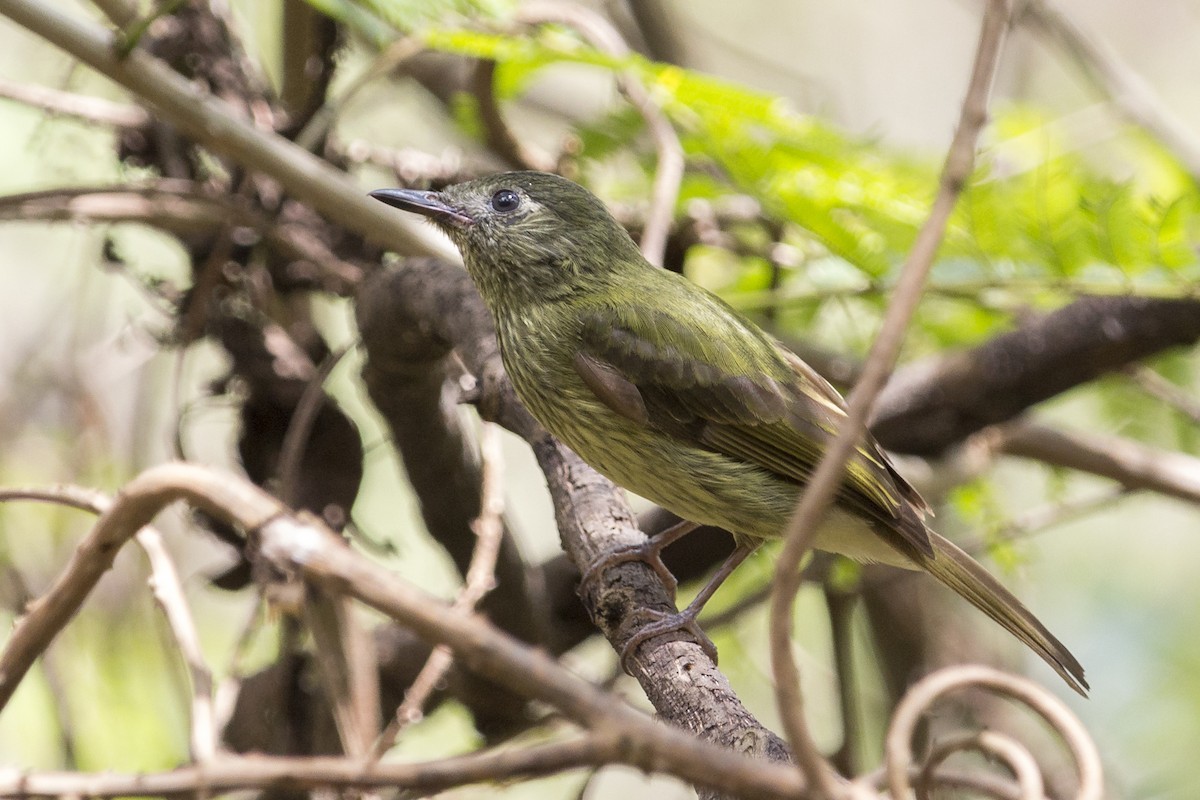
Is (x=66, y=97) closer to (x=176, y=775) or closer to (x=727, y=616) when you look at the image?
(x=727, y=616)

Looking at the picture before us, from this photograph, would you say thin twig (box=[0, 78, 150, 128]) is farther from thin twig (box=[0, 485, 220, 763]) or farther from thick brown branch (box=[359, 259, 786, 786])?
thin twig (box=[0, 485, 220, 763])

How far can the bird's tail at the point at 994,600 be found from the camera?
252 centimetres

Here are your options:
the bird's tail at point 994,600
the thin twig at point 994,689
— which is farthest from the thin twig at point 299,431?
Result: the thin twig at point 994,689

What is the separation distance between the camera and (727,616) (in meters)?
3.41

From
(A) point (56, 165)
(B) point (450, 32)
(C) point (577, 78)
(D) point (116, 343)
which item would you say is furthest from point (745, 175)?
(C) point (577, 78)

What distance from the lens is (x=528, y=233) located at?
3096 mm

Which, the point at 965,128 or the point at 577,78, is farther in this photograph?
the point at 577,78

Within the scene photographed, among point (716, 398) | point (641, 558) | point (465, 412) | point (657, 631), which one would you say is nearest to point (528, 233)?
point (716, 398)

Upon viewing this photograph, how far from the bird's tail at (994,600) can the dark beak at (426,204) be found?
140 centimetres

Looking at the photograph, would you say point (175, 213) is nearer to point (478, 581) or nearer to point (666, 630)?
point (478, 581)

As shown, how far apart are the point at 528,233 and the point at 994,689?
6.34 ft

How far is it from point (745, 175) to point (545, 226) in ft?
1.98

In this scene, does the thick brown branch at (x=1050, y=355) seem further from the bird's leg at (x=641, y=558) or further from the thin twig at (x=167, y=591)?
the thin twig at (x=167, y=591)

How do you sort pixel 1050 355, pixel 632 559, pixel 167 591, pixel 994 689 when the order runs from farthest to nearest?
pixel 1050 355 → pixel 632 559 → pixel 167 591 → pixel 994 689
